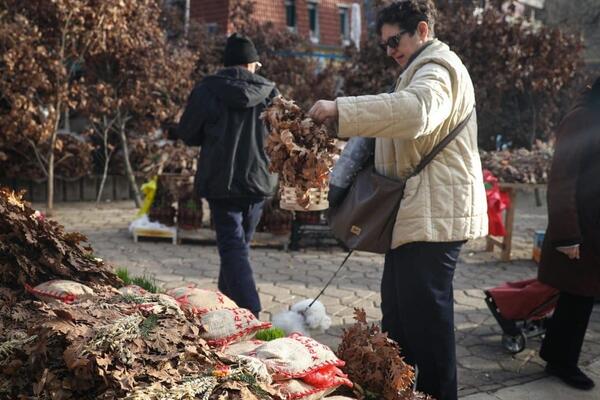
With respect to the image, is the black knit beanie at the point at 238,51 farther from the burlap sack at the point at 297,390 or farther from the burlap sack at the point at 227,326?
the burlap sack at the point at 297,390

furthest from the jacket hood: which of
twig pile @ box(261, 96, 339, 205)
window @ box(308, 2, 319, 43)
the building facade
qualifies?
window @ box(308, 2, 319, 43)

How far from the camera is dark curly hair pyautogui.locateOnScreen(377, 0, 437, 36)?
296cm

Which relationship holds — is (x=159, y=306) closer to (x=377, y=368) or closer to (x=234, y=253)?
(x=377, y=368)

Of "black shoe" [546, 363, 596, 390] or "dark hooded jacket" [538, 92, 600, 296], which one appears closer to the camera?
"dark hooded jacket" [538, 92, 600, 296]

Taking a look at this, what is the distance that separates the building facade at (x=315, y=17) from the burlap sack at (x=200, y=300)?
1917cm

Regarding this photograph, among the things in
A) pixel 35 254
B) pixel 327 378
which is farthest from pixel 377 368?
pixel 35 254

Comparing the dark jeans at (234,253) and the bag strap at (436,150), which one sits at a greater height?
the bag strap at (436,150)

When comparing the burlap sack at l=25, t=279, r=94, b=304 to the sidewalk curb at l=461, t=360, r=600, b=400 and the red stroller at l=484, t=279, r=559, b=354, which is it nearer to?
the sidewalk curb at l=461, t=360, r=600, b=400

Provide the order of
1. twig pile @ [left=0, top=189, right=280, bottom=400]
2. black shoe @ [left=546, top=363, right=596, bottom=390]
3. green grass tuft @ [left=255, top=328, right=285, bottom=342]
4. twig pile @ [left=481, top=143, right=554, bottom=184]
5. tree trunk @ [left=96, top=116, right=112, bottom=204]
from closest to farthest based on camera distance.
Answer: twig pile @ [left=0, top=189, right=280, bottom=400]
green grass tuft @ [left=255, top=328, right=285, bottom=342]
black shoe @ [left=546, top=363, right=596, bottom=390]
twig pile @ [left=481, top=143, right=554, bottom=184]
tree trunk @ [left=96, top=116, right=112, bottom=204]

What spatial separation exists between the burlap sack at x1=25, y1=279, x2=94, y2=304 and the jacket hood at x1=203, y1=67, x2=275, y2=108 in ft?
6.37

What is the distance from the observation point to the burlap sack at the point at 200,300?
326 centimetres

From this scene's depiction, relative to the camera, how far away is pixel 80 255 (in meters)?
3.47

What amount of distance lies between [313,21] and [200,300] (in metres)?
23.2

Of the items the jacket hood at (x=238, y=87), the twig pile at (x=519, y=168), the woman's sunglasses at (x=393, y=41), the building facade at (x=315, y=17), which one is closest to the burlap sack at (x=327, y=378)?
the woman's sunglasses at (x=393, y=41)
